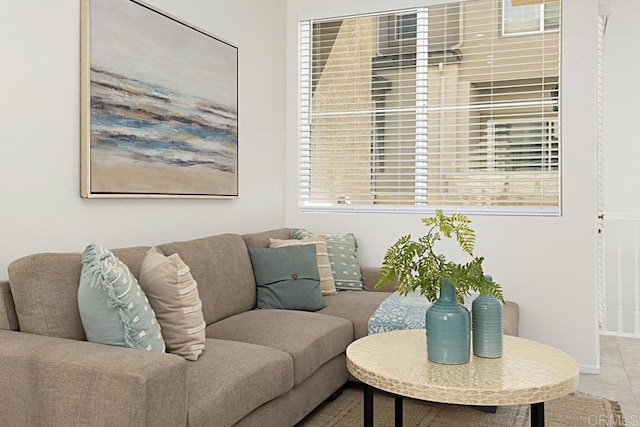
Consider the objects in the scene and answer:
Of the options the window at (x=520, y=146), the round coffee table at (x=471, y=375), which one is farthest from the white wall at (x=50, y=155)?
the window at (x=520, y=146)

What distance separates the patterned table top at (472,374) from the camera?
173 centimetres

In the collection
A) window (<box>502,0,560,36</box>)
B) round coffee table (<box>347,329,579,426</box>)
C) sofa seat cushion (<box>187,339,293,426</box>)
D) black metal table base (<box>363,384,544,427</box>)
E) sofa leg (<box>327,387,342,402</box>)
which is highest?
window (<box>502,0,560,36</box>)

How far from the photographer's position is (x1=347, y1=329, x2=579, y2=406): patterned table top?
173 centimetres

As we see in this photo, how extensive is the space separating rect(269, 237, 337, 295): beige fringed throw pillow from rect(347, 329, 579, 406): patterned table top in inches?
54.6

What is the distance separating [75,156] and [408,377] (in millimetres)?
1705

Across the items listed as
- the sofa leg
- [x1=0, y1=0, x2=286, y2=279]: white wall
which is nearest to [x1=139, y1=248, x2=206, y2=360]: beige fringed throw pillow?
[x1=0, y1=0, x2=286, y2=279]: white wall

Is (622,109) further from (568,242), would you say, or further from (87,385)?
(87,385)

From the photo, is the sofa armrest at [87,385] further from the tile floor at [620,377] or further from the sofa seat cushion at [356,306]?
the tile floor at [620,377]

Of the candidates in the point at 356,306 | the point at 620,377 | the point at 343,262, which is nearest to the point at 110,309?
the point at 356,306

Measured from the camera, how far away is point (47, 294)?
200 cm

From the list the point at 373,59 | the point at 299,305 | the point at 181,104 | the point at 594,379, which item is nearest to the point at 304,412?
the point at 299,305

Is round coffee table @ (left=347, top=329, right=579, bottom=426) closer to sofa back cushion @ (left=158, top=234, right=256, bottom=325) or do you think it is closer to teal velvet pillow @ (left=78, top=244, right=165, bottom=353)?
teal velvet pillow @ (left=78, top=244, right=165, bottom=353)

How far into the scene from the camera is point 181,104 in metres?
3.17

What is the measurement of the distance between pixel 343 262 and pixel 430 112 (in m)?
1.23
